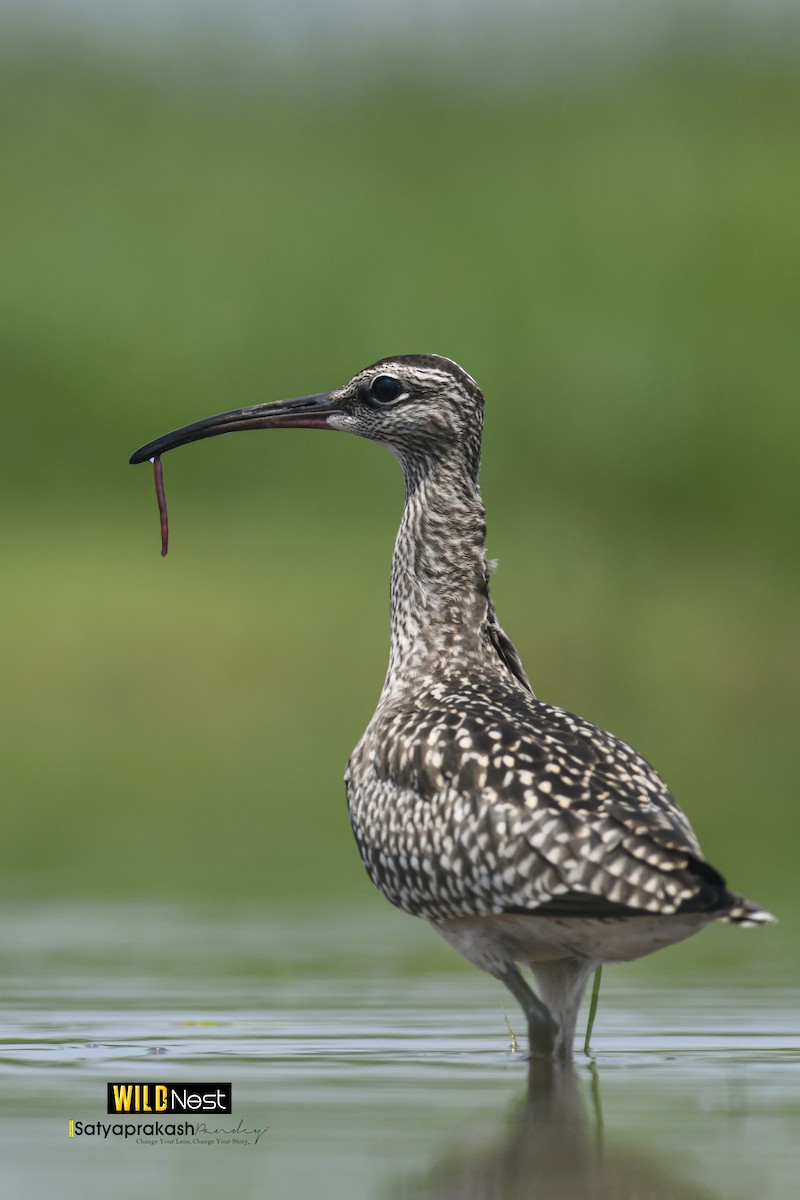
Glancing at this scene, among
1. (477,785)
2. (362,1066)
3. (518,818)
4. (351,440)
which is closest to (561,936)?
(518,818)

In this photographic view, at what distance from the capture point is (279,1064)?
7.23 m

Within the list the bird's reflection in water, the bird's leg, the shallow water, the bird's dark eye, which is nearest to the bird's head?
the bird's dark eye

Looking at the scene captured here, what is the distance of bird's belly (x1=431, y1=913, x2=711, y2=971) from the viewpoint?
23.1ft

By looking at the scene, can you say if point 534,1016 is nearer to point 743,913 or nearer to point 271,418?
point 743,913

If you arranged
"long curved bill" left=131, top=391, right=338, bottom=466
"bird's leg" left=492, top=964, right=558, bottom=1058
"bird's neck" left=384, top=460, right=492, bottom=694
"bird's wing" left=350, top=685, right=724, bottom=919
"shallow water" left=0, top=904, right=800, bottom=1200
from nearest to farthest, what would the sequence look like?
"shallow water" left=0, top=904, right=800, bottom=1200 < "bird's wing" left=350, top=685, right=724, bottom=919 < "bird's leg" left=492, top=964, right=558, bottom=1058 < "bird's neck" left=384, top=460, right=492, bottom=694 < "long curved bill" left=131, top=391, right=338, bottom=466

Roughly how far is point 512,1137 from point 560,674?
11748 mm

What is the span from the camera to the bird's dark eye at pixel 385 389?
30.1 feet

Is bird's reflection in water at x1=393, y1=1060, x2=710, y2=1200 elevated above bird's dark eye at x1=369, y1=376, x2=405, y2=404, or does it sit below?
below

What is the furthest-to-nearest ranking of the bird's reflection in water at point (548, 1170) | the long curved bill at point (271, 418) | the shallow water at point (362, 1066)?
the long curved bill at point (271, 418), the shallow water at point (362, 1066), the bird's reflection in water at point (548, 1170)

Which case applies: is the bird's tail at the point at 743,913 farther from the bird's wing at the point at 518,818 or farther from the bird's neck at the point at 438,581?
the bird's neck at the point at 438,581

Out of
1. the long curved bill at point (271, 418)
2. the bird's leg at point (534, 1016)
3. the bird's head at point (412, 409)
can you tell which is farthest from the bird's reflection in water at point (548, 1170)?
the long curved bill at point (271, 418)

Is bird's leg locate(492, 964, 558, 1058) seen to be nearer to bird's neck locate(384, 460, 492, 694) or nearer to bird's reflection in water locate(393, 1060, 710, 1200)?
bird's reflection in water locate(393, 1060, 710, 1200)

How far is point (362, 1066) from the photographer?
23.5ft

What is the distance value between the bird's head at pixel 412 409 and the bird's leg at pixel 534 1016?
7.08 ft
